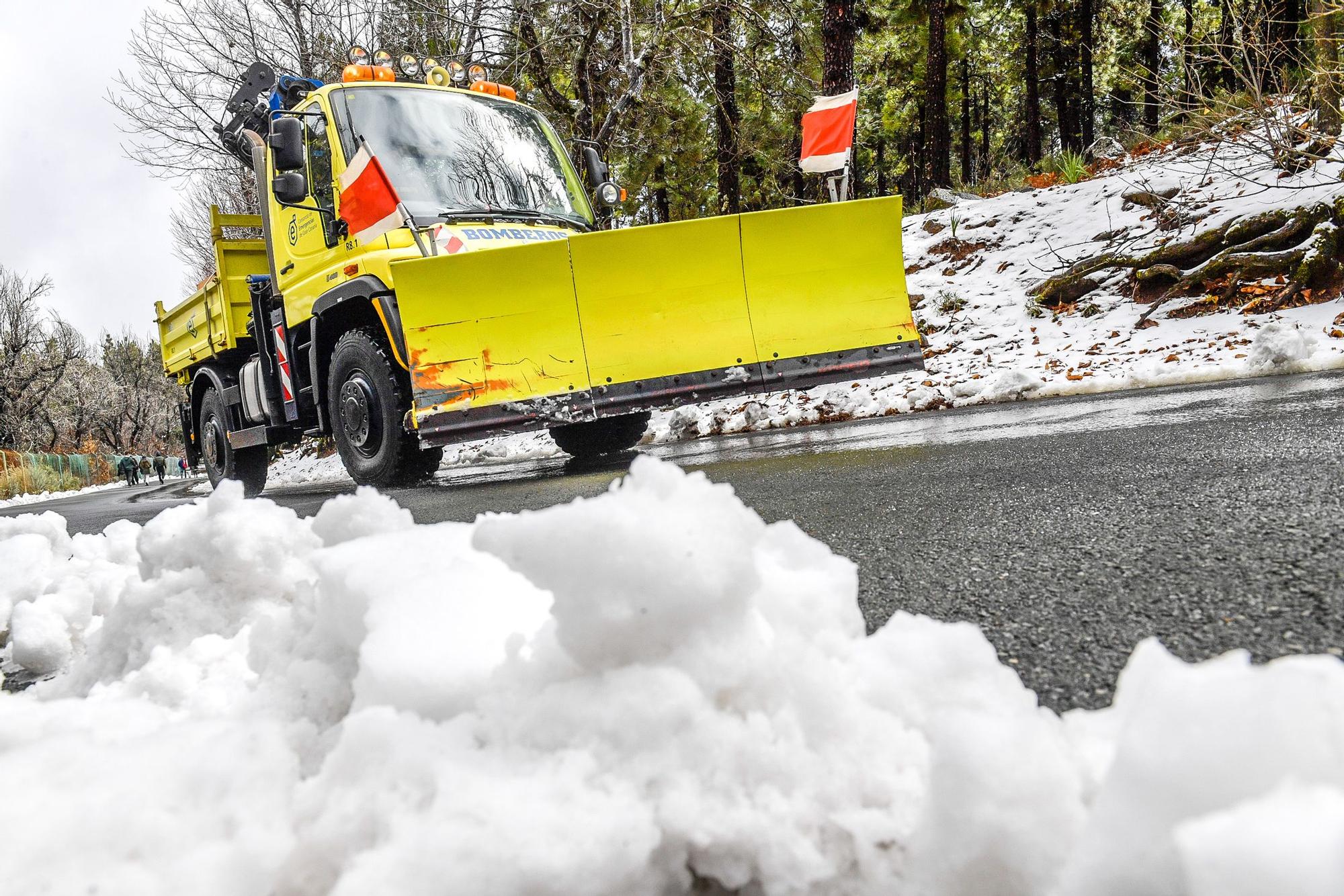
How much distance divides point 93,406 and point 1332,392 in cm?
5537

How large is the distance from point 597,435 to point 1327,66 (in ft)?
27.7

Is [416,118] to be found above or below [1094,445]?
above

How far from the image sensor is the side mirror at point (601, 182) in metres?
7.07

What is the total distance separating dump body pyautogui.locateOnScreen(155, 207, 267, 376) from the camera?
301 inches

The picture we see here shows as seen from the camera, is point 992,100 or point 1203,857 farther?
point 992,100

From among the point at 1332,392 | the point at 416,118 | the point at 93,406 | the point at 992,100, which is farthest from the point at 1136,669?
the point at 93,406

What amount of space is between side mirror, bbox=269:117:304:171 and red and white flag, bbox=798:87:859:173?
3893 millimetres

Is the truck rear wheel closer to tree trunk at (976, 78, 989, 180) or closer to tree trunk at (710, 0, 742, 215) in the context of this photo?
tree trunk at (710, 0, 742, 215)

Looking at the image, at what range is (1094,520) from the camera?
211 centimetres

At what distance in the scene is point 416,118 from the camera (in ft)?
19.8

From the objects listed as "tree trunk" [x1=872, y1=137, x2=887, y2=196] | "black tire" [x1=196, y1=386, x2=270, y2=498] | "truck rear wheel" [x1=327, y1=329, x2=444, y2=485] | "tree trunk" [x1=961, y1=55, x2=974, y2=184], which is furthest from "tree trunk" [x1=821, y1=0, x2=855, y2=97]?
"tree trunk" [x1=872, y1=137, x2=887, y2=196]

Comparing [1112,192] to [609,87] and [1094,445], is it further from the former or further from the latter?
[1094,445]

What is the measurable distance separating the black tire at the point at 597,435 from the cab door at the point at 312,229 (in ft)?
7.75

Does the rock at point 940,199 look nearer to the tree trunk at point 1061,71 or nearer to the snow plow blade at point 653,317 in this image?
the snow plow blade at point 653,317
